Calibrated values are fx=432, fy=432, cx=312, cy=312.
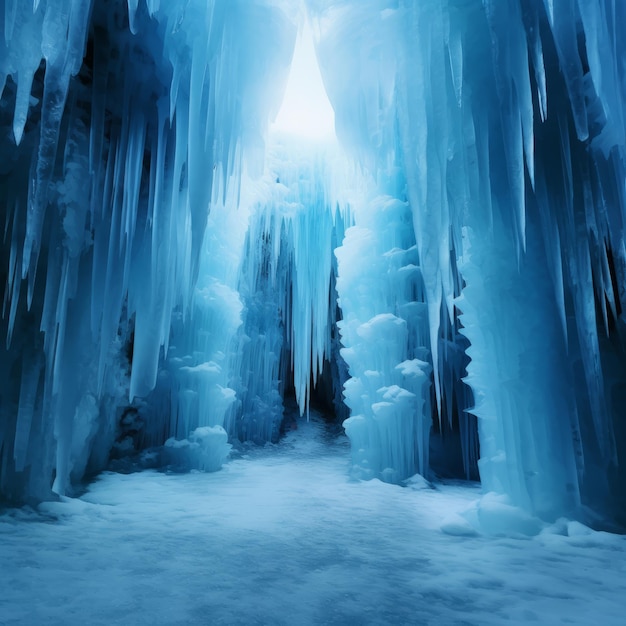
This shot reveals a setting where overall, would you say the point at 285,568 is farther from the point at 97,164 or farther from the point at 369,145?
the point at 369,145

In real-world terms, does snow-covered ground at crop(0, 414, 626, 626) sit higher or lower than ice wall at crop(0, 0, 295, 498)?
lower

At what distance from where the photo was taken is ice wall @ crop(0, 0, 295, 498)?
3283 millimetres

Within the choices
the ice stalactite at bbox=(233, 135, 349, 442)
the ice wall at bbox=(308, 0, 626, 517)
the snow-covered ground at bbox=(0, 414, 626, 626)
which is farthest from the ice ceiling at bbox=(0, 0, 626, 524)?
the ice stalactite at bbox=(233, 135, 349, 442)

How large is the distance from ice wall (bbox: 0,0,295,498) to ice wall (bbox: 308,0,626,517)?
6.23 ft

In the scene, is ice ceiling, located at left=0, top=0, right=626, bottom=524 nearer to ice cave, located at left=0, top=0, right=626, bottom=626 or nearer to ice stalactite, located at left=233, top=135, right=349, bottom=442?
ice cave, located at left=0, top=0, right=626, bottom=626

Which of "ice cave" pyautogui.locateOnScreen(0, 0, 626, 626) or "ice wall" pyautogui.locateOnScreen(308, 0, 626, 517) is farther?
"ice wall" pyautogui.locateOnScreen(308, 0, 626, 517)

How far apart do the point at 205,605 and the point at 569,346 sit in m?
3.59

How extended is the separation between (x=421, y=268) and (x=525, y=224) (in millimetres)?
1126

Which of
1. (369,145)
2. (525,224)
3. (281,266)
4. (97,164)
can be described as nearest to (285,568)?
(525,224)

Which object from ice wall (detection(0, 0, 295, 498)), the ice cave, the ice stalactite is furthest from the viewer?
the ice stalactite

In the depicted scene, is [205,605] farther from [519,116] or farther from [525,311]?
[519,116]

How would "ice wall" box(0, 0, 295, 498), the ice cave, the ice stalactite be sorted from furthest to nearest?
the ice stalactite < "ice wall" box(0, 0, 295, 498) < the ice cave

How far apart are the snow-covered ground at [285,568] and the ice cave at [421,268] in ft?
0.07

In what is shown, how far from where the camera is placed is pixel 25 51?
3.10 m
